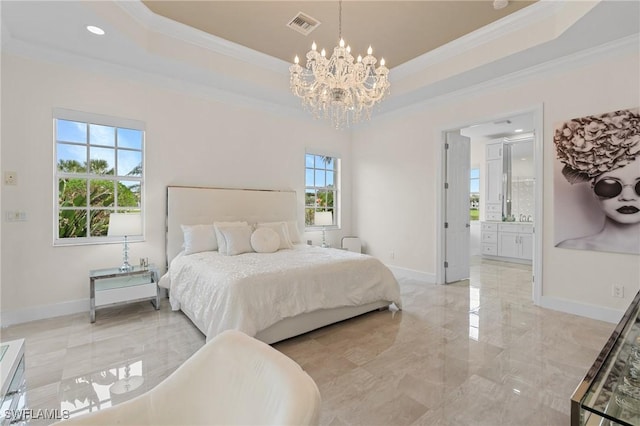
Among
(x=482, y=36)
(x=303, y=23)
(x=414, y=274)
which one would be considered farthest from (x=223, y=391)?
(x=414, y=274)

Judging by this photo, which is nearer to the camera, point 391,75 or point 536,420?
point 536,420

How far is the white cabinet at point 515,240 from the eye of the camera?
241 inches

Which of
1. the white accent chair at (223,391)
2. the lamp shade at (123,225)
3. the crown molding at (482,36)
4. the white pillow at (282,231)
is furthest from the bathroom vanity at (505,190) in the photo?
the white accent chair at (223,391)

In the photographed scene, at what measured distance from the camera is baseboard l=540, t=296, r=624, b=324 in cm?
308

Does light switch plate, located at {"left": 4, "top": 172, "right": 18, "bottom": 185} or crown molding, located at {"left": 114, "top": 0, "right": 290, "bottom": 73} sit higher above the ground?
crown molding, located at {"left": 114, "top": 0, "right": 290, "bottom": 73}

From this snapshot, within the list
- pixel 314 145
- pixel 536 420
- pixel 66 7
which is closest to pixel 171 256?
pixel 66 7

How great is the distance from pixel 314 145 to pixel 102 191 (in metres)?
3.30

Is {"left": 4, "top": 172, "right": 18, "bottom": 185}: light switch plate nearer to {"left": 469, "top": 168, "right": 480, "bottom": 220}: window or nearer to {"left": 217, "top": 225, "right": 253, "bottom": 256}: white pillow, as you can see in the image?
{"left": 217, "top": 225, "right": 253, "bottom": 256}: white pillow

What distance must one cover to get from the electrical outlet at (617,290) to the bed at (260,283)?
2.19m

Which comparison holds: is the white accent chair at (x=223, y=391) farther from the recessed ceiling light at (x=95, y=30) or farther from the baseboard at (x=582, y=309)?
the baseboard at (x=582, y=309)

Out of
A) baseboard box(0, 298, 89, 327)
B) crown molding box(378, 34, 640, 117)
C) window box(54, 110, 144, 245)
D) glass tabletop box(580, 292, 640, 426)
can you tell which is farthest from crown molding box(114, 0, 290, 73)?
glass tabletop box(580, 292, 640, 426)

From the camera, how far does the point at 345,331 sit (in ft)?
9.61

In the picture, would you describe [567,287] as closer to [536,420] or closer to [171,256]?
[536,420]

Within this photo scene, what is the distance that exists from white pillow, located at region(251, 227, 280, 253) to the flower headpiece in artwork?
11.6 ft
